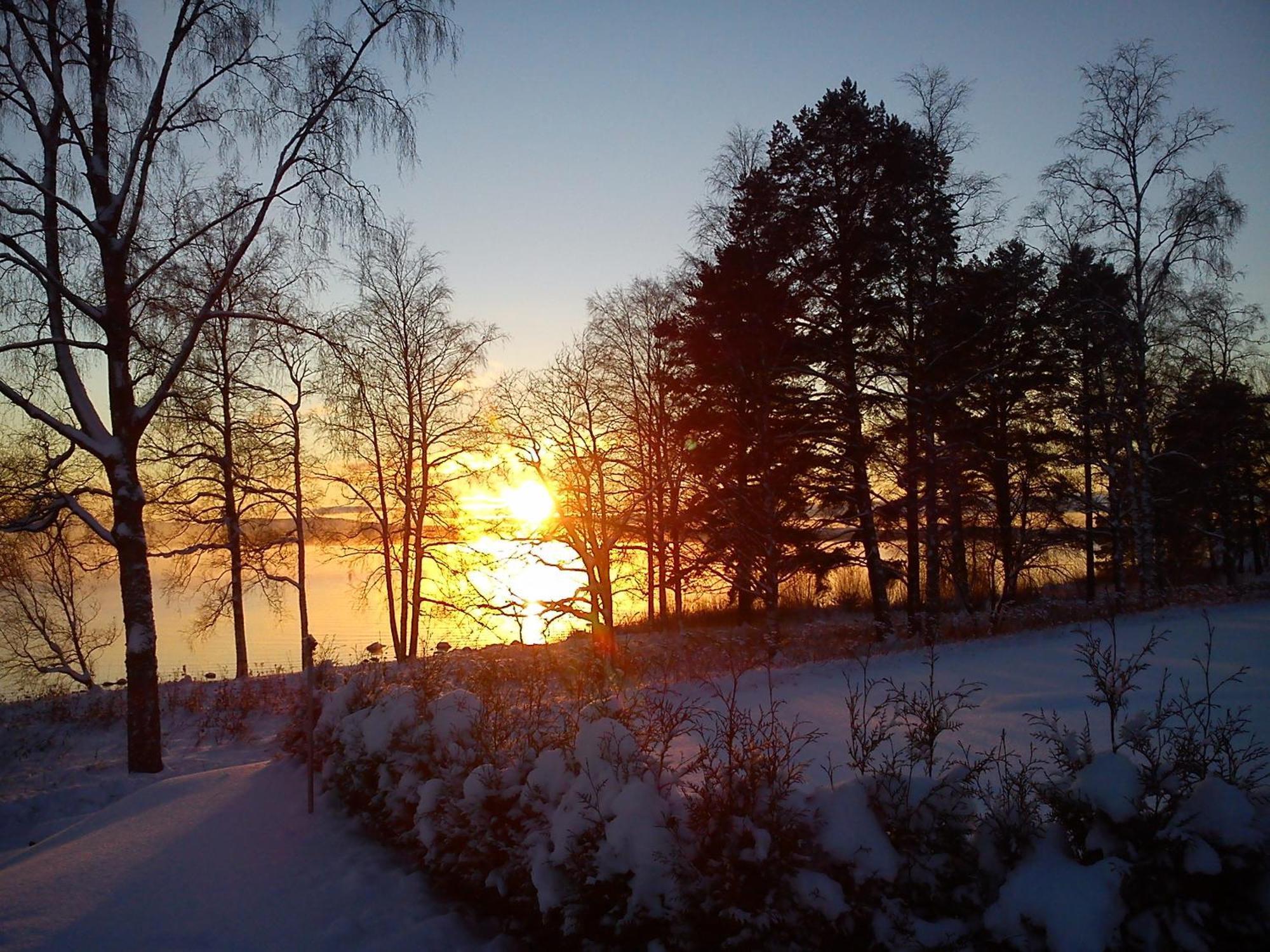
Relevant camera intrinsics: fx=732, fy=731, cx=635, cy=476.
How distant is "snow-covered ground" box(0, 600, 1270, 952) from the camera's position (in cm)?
436

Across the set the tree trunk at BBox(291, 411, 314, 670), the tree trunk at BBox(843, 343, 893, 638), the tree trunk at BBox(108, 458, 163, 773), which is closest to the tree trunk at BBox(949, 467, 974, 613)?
the tree trunk at BBox(843, 343, 893, 638)

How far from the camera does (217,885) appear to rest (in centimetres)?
489

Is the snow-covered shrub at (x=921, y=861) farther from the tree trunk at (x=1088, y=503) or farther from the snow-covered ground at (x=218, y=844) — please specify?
the tree trunk at (x=1088, y=503)

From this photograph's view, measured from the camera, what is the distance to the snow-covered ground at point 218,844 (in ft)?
14.3

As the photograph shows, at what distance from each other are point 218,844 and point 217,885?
64 cm

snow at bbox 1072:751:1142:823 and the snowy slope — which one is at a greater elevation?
snow at bbox 1072:751:1142:823

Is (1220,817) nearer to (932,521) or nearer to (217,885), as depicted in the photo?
(217,885)

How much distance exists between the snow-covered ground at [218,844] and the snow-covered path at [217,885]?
0.5 inches

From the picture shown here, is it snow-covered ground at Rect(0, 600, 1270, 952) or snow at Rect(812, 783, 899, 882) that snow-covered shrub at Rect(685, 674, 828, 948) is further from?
snow-covered ground at Rect(0, 600, 1270, 952)

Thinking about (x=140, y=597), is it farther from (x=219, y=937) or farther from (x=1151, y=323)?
(x=1151, y=323)

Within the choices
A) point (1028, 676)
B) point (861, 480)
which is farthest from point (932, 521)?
point (1028, 676)

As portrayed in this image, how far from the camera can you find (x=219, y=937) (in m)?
4.30

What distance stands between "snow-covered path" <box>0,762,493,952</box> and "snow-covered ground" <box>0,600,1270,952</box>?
1 centimetres

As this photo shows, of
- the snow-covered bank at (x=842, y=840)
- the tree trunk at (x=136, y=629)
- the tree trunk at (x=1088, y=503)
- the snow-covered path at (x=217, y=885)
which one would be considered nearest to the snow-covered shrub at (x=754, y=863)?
the snow-covered bank at (x=842, y=840)
